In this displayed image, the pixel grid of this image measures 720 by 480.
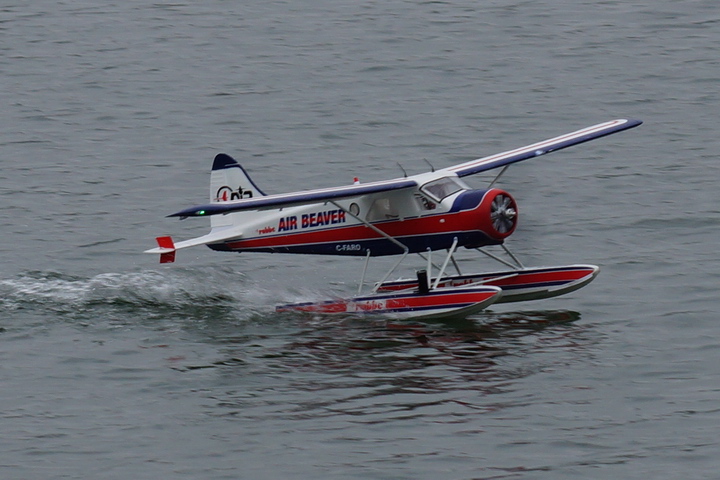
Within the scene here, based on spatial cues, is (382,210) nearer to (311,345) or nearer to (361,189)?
(361,189)

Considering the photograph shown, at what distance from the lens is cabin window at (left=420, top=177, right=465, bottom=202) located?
19.0m

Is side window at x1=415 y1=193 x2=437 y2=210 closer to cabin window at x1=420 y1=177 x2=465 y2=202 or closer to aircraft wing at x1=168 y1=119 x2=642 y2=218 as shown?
cabin window at x1=420 y1=177 x2=465 y2=202

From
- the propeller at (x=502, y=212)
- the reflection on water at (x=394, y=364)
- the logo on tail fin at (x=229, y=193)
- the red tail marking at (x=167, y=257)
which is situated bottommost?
the reflection on water at (x=394, y=364)

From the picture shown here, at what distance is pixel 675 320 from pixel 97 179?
15369 millimetres

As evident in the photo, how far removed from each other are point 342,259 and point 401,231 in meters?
4.33

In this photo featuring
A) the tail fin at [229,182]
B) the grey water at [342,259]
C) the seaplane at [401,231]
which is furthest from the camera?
the tail fin at [229,182]

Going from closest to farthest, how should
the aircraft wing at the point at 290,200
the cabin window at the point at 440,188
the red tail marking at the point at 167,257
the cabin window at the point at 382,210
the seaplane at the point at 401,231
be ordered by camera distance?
the aircraft wing at the point at 290,200, the seaplane at the point at 401,231, the red tail marking at the point at 167,257, the cabin window at the point at 440,188, the cabin window at the point at 382,210

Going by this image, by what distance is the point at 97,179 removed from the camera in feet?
96.7

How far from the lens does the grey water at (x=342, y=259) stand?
14734 mm

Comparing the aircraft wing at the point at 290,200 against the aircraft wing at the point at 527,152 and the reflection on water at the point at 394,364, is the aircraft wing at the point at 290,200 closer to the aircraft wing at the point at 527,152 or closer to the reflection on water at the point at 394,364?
the aircraft wing at the point at 527,152

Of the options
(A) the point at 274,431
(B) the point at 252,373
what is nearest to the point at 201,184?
(B) the point at 252,373

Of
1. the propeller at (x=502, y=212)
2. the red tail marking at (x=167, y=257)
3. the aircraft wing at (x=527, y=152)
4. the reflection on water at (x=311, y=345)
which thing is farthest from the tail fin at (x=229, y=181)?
the propeller at (x=502, y=212)

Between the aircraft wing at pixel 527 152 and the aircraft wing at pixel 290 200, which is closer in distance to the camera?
the aircraft wing at pixel 290 200

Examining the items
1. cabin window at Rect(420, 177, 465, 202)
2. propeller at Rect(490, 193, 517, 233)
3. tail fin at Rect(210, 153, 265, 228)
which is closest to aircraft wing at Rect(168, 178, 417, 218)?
cabin window at Rect(420, 177, 465, 202)
